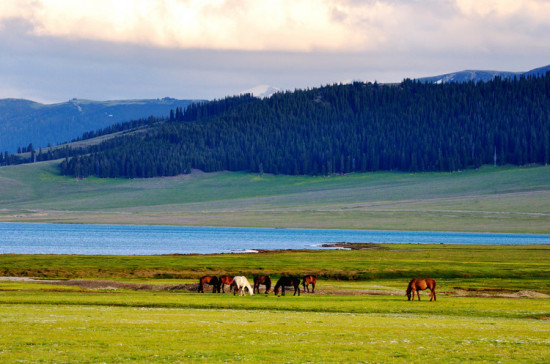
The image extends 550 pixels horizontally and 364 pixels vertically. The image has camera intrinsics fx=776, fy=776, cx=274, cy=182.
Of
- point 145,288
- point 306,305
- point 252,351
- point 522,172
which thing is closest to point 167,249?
point 145,288

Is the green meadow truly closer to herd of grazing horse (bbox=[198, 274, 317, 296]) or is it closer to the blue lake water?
herd of grazing horse (bbox=[198, 274, 317, 296])

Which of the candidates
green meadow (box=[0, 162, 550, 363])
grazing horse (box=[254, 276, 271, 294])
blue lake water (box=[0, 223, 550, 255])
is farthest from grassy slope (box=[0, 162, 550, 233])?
grazing horse (box=[254, 276, 271, 294])

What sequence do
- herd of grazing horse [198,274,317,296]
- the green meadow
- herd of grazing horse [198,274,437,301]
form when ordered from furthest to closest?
herd of grazing horse [198,274,317,296], herd of grazing horse [198,274,437,301], the green meadow

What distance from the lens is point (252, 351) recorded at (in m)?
18.0

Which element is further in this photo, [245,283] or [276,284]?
[276,284]

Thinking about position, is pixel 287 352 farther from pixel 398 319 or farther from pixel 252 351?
pixel 398 319

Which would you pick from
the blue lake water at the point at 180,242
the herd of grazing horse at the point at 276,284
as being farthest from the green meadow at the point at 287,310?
the blue lake water at the point at 180,242

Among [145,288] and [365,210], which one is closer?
[145,288]

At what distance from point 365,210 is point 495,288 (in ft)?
370

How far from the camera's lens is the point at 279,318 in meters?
26.0

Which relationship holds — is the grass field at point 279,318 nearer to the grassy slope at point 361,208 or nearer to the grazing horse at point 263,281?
the grazing horse at point 263,281

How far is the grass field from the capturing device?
17797 millimetres

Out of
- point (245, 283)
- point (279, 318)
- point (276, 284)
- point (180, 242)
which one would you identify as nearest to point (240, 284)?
point (245, 283)

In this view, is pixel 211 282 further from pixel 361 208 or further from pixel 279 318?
pixel 361 208
